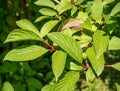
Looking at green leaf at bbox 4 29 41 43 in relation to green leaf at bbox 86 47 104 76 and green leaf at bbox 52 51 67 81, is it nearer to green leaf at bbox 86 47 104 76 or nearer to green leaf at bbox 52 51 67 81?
green leaf at bbox 52 51 67 81

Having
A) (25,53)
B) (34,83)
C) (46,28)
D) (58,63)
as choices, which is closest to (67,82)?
(58,63)

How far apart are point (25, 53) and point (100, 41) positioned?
33 cm

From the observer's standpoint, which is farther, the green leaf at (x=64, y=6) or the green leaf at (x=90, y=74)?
the green leaf at (x=64, y=6)

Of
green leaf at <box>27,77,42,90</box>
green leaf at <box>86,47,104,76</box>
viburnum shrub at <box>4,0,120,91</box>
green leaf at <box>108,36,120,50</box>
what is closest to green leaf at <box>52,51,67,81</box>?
viburnum shrub at <box>4,0,120,91</box>

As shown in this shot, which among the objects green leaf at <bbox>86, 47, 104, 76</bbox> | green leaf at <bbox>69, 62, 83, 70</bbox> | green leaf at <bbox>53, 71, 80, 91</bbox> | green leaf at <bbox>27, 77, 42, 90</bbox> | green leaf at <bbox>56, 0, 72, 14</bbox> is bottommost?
green leaf at <bbox>27, 77, 42, 90</bbox>

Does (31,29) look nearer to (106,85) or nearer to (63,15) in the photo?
(63,15)

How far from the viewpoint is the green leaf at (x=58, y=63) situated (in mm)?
1132

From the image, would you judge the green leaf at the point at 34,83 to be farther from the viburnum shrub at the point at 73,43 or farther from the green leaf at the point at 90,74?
the green leaf at the point at 90,74

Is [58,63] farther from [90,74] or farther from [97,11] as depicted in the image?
[97,11]

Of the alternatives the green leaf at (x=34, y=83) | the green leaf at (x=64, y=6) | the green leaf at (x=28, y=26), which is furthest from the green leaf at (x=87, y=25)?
the green leaf at (x=34, y=83)

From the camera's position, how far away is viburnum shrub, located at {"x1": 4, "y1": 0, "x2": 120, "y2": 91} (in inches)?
46.6

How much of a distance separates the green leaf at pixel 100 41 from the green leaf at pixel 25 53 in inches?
8.6

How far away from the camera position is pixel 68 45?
1.19 m

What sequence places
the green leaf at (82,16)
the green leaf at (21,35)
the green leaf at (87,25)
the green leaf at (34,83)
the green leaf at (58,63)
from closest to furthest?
the green leaf at (58,63) → the green leaf at (21,35) → the green leaf at (87,25) → the green leaf at (82,16) → the green leaf at (34,83)
